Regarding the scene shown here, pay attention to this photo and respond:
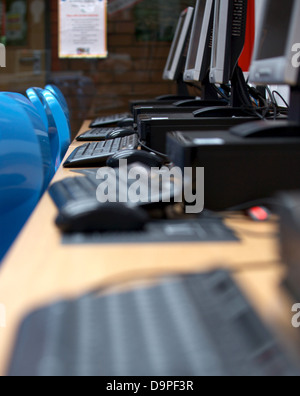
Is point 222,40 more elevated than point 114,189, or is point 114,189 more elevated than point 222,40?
point 222,40

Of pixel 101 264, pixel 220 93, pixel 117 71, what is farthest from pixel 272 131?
pixel 117 71

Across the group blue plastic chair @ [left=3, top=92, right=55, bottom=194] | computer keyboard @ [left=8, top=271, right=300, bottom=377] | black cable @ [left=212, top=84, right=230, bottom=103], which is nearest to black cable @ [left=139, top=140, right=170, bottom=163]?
blue plastic chair @ [left=3, top=92, right=55, bottom=194]

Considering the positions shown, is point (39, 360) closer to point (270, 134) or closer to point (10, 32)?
point (270, 134)

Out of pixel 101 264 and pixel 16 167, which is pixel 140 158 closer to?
pixel 16 167

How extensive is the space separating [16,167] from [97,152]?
37 centimetres

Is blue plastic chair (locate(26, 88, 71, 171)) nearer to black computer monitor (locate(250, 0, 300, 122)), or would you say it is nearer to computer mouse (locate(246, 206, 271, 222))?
black computer monitor (locate(250, 0, 300, 122))

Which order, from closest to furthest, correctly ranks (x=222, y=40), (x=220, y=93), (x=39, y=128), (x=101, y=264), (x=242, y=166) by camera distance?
(x=101, y=264) → (x=242, y=166) → (x=39, y=128) → (x=222, y=40) → (x=220, y=93)

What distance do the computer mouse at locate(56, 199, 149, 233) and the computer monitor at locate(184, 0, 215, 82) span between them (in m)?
1.52

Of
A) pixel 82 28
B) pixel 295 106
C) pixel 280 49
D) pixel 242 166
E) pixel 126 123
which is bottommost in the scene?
pixel 126 123

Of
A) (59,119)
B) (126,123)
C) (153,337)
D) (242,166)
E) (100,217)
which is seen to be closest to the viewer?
(153,337)

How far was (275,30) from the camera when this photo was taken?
45.8 inches

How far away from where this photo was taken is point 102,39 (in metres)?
4.39

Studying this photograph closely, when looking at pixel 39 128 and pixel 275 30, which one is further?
pixel 39 128
